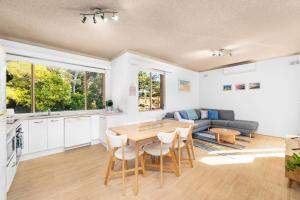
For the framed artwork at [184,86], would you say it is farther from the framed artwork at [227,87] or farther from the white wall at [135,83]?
the framed artwork at [227,87]

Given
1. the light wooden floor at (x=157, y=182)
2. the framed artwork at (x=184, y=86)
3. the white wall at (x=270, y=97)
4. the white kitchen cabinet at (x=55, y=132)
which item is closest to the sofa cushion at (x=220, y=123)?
the white wall at (x=270, y=97)

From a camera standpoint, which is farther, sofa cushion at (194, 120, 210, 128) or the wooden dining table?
sofa cushion at (194, 120, 210, 128)

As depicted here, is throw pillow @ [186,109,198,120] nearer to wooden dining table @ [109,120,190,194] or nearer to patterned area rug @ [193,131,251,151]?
patterned area rug @ [193,131,251,151]

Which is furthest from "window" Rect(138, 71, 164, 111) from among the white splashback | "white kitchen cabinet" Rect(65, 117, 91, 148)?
the white splashback

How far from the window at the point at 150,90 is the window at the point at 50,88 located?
1.29 meters

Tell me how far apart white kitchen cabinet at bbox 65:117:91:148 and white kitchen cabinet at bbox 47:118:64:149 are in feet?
0.34

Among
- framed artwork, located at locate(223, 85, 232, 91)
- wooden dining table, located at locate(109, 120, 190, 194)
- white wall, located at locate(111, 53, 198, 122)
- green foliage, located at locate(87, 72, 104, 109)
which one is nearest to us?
wooden dining table, located at locate(109, 120, 190, 194)

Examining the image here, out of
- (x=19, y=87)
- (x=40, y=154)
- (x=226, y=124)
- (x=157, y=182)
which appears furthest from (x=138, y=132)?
(x=226, y=124)

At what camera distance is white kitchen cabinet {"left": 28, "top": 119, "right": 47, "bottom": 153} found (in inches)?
115

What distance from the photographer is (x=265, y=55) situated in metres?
4.32

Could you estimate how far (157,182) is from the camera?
2143mm

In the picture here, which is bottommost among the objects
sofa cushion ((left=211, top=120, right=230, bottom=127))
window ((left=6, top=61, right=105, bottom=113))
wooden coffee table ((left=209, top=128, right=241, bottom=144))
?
wooden coffee table ((left=209, top=128, right=241, bottom=144))

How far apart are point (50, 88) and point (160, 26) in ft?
10.5

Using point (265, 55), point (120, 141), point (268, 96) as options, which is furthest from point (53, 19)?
point (268, 96)
